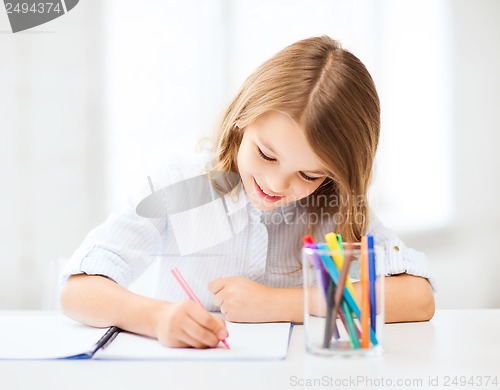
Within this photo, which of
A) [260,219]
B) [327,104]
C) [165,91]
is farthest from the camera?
[165,91]

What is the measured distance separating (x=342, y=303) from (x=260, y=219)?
448 millimetres

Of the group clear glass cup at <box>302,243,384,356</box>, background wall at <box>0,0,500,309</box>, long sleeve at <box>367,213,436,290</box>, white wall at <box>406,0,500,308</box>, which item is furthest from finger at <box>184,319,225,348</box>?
white wall at <box>406,0,500,308</box>

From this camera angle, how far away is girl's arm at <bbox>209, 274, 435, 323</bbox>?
952 millimetres

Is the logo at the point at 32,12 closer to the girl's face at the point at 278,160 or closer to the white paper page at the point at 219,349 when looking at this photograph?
the girl's face at the point at 278,160

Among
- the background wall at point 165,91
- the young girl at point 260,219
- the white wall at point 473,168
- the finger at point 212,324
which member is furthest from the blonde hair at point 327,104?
the white wall at point 473,168

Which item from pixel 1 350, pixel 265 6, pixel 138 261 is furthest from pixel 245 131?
pixel 265 6

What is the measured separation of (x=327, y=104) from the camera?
0.94 metres

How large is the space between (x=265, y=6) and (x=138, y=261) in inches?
43.1

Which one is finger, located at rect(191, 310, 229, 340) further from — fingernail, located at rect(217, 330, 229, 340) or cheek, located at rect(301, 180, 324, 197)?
cheek, located at rect(301, 180, 324, 197)

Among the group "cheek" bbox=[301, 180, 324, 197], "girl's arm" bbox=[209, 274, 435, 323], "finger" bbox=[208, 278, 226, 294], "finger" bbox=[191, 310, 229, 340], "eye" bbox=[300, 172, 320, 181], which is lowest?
"girl's arm" bbox=[209, 274, 435, 323]

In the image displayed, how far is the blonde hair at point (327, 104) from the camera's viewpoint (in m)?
0.94

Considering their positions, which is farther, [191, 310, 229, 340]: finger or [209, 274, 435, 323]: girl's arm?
[209, 274, 435, 323]: girl's arm

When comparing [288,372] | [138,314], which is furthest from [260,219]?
[288,372]

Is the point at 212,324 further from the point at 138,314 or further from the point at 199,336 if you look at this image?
the point at 138,314
